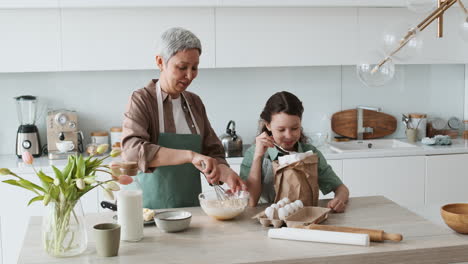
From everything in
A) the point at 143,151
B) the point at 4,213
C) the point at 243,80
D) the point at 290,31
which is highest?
the point at 290,31

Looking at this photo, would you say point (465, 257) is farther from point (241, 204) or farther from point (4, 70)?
point (4, 70)

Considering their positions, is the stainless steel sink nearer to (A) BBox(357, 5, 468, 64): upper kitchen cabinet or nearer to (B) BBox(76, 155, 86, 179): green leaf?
(A) BBox(357, 5, 468, 64): upper kitchen cabinet

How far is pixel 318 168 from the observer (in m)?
2.55

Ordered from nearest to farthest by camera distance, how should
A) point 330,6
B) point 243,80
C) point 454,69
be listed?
point 330,6 < point 243,80 < point 454,69

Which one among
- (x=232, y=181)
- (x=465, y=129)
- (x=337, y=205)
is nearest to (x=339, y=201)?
(x=337, y=205)

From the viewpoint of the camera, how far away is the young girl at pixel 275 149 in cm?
243

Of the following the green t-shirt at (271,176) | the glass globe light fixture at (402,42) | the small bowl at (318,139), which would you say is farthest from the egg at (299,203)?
the small bowl at (318,139)

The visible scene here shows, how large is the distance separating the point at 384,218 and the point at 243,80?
237 cm

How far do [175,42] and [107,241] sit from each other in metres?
0.90

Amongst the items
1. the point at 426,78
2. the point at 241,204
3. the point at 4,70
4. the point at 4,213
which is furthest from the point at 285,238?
the point at 426,78

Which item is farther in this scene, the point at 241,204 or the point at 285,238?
the point at 241,204

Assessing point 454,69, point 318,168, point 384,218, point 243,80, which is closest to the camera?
point 384,218

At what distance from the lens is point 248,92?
14.5ft

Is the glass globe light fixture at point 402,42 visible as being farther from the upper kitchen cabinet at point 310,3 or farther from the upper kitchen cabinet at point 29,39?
the upper kitchen cabinet at point 29,39
